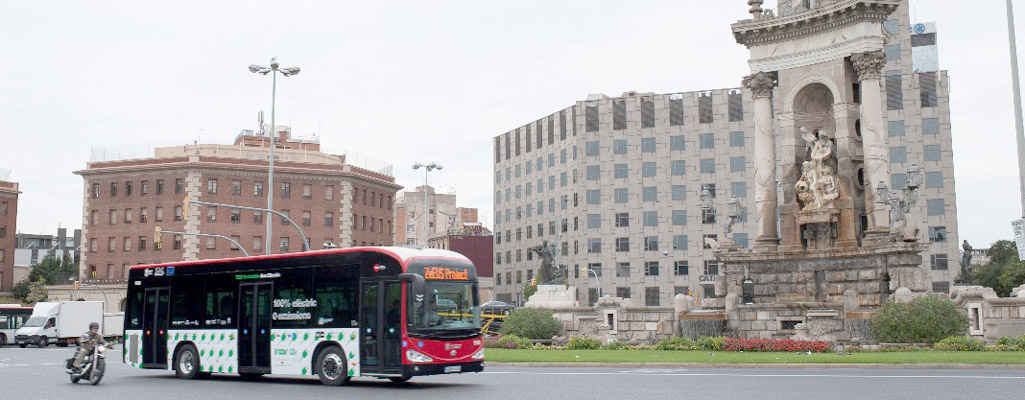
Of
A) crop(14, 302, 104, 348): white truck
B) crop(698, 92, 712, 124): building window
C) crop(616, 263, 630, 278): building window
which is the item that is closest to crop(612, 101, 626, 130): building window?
crop(698, 92, 712, 124): building window

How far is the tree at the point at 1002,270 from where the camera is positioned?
7556 centimetres

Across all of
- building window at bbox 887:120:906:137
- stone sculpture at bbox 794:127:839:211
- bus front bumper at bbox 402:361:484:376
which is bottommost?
bus front bumper at bbox 402:361:484:376

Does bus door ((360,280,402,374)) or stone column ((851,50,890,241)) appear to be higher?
stone column ((851,50,890,241))

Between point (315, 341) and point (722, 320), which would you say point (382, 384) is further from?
point (722, 320)

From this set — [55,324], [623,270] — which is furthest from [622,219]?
[55,324]

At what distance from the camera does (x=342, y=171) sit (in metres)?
88.1

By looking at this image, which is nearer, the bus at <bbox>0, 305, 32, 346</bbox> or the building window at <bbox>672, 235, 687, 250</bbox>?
the bus at <bbox>0, 305, 32, 346</bbox>

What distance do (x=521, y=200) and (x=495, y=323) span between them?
62.8 metres

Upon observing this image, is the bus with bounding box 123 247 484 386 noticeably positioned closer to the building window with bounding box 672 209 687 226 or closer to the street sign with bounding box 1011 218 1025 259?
the street sign with bounding box 1011 218 1025 259

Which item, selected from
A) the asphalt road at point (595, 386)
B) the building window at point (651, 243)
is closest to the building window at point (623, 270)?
the building window at point (651, 243)

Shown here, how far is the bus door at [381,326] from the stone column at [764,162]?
20.1m

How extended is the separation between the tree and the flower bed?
54092 millimetres

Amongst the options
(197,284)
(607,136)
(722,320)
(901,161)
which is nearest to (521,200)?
(607,136)

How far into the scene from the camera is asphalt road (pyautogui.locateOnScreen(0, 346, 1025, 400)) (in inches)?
652
